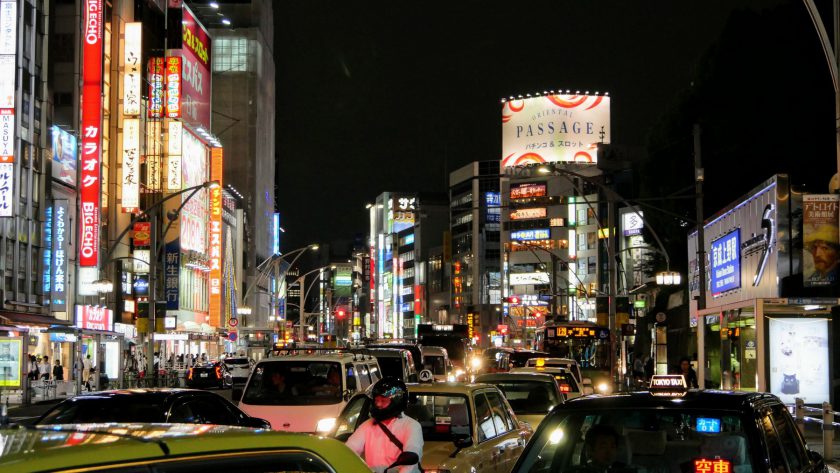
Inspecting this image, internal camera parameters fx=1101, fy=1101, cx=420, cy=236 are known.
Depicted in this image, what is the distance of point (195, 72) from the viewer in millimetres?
86688

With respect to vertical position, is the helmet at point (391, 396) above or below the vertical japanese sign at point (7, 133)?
below

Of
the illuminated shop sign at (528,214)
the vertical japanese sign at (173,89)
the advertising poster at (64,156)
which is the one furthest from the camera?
the illuminated shop sign at (528,214)

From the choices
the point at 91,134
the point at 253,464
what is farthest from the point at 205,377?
the point at 253,464

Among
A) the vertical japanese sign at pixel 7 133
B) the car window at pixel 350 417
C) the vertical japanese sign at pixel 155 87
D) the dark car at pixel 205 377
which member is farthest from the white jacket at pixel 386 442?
the vertical japanese sign at pixel 155 87

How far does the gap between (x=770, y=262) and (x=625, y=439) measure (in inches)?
883

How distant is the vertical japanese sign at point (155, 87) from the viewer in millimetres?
70000

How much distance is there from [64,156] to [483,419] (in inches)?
1719

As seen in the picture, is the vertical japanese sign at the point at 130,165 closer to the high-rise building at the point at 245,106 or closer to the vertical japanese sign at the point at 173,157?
the vertical japanese sign at the point at 173,157

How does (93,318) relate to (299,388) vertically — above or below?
above

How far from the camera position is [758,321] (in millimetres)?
26797

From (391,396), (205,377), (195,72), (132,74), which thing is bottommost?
(205,377)

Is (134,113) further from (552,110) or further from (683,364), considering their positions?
(552,110)

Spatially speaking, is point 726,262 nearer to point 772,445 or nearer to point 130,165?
point 772,445

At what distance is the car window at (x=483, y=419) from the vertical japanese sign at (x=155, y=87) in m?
60.9
